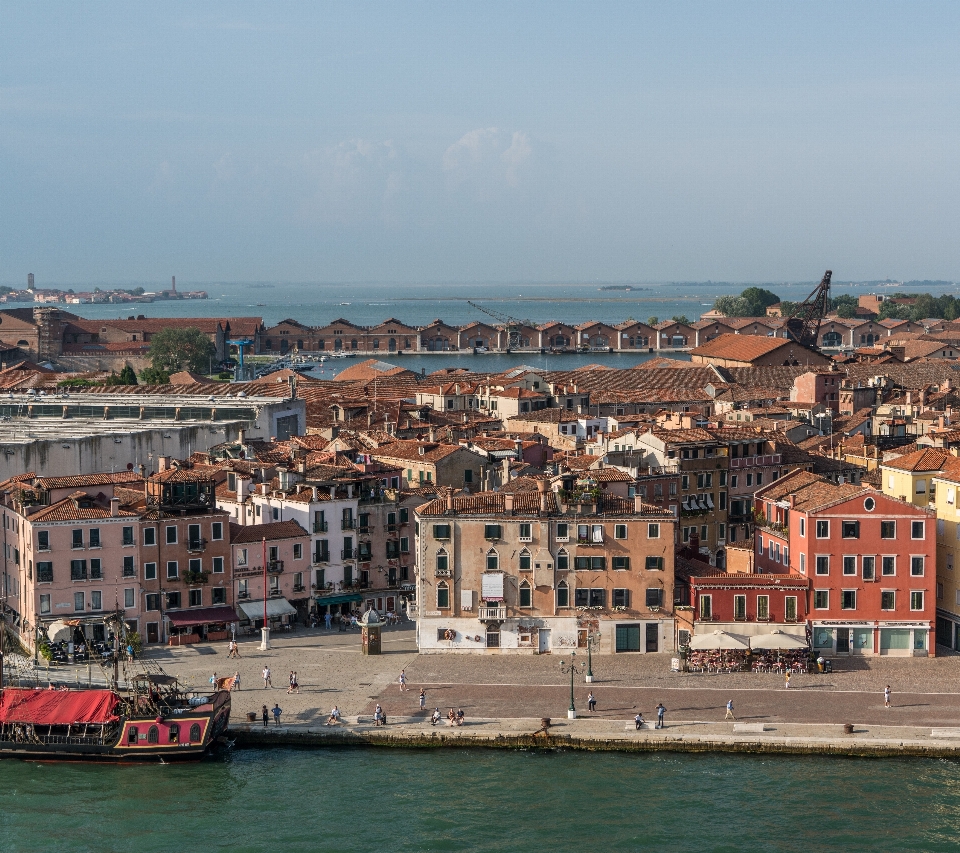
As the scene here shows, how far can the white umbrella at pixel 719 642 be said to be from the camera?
1125 inches


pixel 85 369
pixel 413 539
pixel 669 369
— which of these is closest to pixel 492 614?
pixel 413 539

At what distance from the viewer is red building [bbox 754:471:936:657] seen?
2945 centimetres

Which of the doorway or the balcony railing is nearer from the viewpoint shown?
the balcony railing

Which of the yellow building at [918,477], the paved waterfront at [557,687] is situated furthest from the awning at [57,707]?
the yellow building at [918,477]

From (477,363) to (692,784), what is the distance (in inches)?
4580

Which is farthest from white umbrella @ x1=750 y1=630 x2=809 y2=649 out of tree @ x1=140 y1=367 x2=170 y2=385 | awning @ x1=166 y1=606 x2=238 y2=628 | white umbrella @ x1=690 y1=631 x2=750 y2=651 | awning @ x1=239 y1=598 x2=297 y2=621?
tree @ x1=140 y1=367 x2=170 y2=385

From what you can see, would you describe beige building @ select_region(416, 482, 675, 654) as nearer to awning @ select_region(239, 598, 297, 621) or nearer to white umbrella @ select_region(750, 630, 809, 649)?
white umbrella @ select_region(750, 630, 809, 649)

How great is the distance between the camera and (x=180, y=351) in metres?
111

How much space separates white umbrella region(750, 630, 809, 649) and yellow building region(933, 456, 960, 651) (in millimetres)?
3448

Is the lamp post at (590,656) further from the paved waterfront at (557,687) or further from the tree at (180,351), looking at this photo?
the tree at (180,351)

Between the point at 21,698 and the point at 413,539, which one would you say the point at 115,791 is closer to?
the point at 21,698

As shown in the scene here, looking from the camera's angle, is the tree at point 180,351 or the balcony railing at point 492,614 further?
the tree at point 180,351

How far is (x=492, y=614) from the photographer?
29.7 meters

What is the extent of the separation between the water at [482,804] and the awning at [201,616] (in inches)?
207
